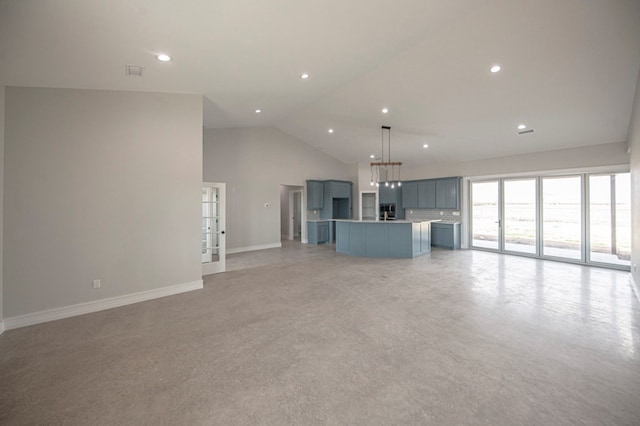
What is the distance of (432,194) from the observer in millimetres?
9133

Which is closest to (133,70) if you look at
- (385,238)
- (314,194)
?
(385,238)

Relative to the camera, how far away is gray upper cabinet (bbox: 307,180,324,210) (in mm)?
9695

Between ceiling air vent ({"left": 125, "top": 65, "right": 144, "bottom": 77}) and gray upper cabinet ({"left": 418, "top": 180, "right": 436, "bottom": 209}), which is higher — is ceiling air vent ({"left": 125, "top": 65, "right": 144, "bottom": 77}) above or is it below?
above

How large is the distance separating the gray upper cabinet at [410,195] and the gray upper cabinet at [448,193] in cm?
78

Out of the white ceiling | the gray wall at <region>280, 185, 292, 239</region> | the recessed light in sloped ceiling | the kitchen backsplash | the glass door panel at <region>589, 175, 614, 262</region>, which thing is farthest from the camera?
the gray wall at <region>280, 185, 292, 239</region>

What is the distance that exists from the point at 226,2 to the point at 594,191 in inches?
328

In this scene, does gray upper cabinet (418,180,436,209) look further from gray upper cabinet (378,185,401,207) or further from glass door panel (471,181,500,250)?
glass door panel (471,181,500,250)

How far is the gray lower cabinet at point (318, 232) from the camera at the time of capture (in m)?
9.66

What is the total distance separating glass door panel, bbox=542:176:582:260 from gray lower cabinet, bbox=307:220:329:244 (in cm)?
639

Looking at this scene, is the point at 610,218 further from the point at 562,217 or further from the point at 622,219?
the point at 562,217

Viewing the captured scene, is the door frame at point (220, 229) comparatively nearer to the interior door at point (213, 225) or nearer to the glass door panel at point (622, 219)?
the interior door at point (213, 225)

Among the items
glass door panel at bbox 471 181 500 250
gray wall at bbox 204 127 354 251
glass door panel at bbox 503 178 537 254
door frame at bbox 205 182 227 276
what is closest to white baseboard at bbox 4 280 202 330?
door frame at bbox 205 182 227 276

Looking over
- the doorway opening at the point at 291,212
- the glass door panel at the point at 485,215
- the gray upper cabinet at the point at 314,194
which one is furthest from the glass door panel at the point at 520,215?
the doorway opening at the point at 291,212

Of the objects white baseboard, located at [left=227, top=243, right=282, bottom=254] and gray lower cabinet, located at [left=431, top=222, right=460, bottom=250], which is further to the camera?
gray lower cabinet, located at [left=431, top=222, right=460, bottom=250]
